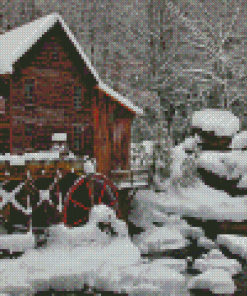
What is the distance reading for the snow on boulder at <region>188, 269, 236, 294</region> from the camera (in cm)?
1008

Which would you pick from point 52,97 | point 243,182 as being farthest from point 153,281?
point 243,182

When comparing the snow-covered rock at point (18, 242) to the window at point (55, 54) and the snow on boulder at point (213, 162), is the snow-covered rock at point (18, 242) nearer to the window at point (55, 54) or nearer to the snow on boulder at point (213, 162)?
the window at point (55, 54)

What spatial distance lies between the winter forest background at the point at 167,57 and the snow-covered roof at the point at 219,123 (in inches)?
86.4

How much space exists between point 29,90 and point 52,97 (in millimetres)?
824

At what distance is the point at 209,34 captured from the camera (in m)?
23.7

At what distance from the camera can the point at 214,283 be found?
10.2 m

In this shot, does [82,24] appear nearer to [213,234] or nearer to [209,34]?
Result: [209,34]

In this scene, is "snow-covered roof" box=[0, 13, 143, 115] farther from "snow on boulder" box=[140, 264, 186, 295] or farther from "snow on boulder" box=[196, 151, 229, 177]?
"snow on boulder" box=[140, 264, 186, 295]

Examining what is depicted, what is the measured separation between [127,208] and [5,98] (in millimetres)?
6959

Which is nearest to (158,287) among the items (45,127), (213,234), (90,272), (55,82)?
(90,272)

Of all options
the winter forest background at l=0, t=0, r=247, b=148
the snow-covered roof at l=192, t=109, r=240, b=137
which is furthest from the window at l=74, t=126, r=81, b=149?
the snow-covered roof at l=192, t=109, r=240, b=137

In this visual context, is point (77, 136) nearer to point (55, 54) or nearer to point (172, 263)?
point (55, 54)

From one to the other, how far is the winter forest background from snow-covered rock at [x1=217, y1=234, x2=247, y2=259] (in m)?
7.73

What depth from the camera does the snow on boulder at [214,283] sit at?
10082mm
